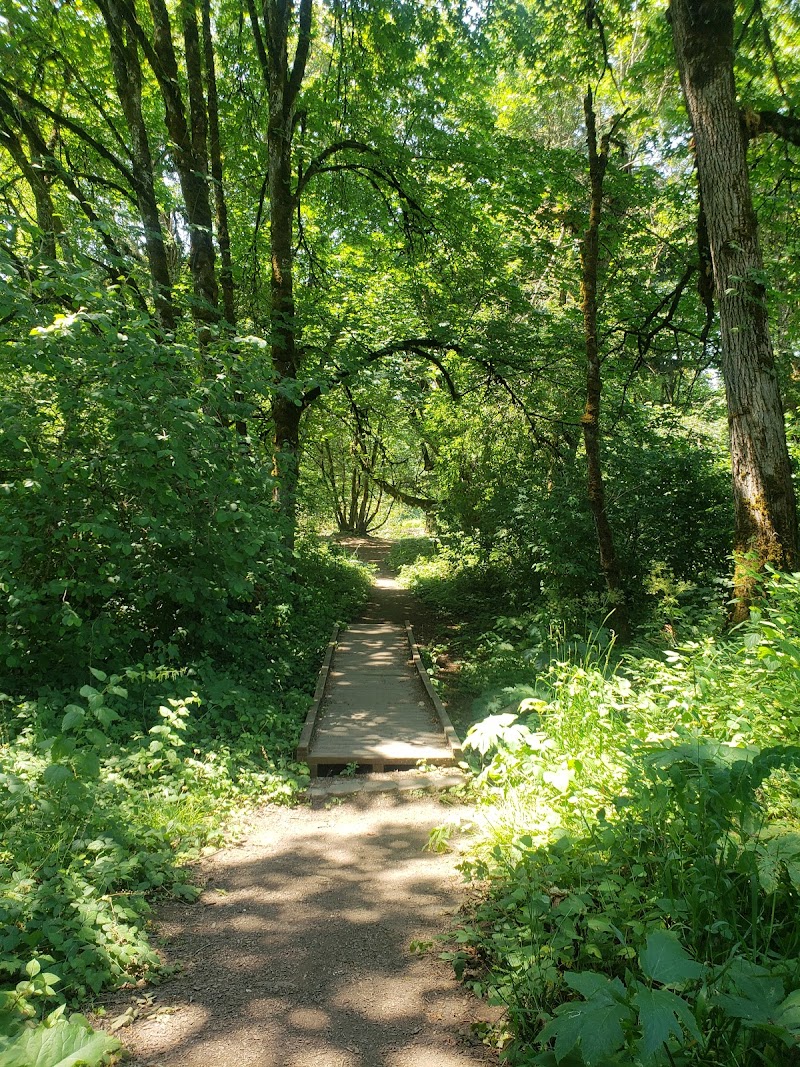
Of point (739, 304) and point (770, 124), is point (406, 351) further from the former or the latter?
point (739, 304)

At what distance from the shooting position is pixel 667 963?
1.81 m

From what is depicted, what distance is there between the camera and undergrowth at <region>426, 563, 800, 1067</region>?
74.7 inches

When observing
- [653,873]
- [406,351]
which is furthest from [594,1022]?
[406,351]

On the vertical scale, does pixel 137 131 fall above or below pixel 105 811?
above

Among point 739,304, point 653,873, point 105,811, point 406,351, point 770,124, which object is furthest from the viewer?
point 406,351

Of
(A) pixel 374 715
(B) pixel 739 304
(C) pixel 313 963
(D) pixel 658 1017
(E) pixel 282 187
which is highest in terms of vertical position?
(E) pixel 282 187

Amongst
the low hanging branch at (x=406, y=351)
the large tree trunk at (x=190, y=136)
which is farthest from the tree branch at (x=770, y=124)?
the large tree trunk at (x=190, y=136)

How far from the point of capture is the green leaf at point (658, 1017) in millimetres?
1606

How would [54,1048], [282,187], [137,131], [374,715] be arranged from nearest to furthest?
[54,1048] → [374,715] → [137,131] → [282,187]

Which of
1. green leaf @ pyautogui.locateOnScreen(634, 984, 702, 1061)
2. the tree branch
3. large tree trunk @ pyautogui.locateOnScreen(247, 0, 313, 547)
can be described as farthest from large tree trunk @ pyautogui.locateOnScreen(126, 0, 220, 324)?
green leaf @ pyautogui.locateOnScreen(634, 984, 702, 1061)

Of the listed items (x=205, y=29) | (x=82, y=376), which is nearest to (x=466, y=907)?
(x=82, y=376)

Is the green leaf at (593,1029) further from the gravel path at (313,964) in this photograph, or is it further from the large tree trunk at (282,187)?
the large tree trunk at (282,187)

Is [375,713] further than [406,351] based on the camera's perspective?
No

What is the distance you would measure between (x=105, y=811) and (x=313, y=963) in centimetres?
161
